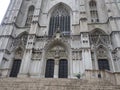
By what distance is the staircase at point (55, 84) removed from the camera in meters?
8.87

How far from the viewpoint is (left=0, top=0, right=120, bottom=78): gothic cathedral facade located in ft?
53.6

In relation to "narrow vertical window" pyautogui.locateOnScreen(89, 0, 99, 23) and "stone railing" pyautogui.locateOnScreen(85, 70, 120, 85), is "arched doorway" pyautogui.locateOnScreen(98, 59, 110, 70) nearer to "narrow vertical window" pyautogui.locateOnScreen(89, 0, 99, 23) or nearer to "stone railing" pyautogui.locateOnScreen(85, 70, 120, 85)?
"stone railing" pyautogui.locateOnScreen(85, 70, 120, 85)

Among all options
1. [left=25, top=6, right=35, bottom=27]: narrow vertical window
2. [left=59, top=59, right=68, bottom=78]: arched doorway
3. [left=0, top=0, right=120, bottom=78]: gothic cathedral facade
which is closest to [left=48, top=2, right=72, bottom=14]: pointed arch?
[left=0, top=0, right=120, bottom=78]: gothic cathedral facade

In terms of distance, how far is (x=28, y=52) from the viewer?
1692cm

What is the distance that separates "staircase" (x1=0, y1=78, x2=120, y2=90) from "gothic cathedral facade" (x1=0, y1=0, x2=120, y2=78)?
5382 millimetres

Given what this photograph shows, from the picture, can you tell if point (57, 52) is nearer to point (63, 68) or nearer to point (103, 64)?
point (63, 68)

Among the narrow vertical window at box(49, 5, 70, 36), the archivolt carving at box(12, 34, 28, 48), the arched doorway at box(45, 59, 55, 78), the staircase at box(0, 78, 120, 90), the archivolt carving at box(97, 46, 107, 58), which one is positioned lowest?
the staircase at box(0, 78, 120, 90)

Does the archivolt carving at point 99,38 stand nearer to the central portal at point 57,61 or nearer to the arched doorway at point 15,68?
the central portal at point 57,61

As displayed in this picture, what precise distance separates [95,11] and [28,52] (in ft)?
43.3

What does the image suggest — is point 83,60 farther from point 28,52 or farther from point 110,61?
point 28,52

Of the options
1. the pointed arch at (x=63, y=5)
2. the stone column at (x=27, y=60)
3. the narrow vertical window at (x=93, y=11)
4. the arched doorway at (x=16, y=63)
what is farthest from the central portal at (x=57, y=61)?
the narrow vertical window at (x=93, y=11)

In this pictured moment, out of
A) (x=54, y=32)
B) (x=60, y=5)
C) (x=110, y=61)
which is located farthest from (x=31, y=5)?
(x=110, y=61)

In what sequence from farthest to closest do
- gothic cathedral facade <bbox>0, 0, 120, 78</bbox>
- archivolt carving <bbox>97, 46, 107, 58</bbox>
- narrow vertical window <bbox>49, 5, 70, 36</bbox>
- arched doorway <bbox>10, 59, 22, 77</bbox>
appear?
narrow vertical window <bbox>49, 5, 70, 36</bbox>
archivolt carving <bbox>97, 46, 107, 58</bbox>
arched doorway <bbox>10, 59, 22, 77</bbox>
gothic cathedral facade <bbox>0, 0, 120, 78</bbox>

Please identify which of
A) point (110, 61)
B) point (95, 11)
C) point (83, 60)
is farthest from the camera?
point (95, 11)
